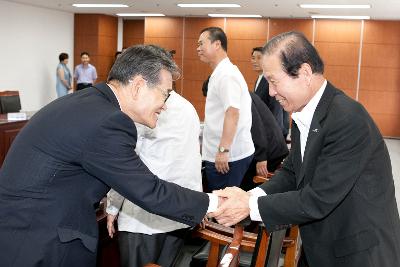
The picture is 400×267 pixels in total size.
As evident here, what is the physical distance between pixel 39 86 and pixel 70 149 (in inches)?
524

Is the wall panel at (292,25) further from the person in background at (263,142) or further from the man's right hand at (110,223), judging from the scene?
the man's right hand at (110,223)

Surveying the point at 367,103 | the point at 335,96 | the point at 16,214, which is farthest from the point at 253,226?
the point at 367,103

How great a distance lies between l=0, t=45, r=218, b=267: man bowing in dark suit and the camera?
1.48m

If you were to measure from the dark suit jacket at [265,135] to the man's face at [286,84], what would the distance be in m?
2.06

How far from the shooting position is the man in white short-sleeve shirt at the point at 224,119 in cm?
342

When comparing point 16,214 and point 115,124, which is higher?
point 115,124

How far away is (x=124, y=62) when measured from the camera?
1.65m

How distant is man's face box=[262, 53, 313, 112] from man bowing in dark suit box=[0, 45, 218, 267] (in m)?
0.44

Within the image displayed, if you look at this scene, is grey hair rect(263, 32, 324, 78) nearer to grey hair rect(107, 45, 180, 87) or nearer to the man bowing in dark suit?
grey hair rect(107, 45, 180, 87)

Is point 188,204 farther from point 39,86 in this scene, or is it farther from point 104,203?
point 39,86

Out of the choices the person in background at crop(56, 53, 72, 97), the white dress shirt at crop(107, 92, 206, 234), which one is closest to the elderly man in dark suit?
the white dress shirt at crop(107, 92, 206, 234)

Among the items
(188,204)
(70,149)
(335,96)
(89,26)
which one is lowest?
(188,204)

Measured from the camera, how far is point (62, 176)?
58.9 inches

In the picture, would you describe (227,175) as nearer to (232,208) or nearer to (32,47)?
(232,208)
